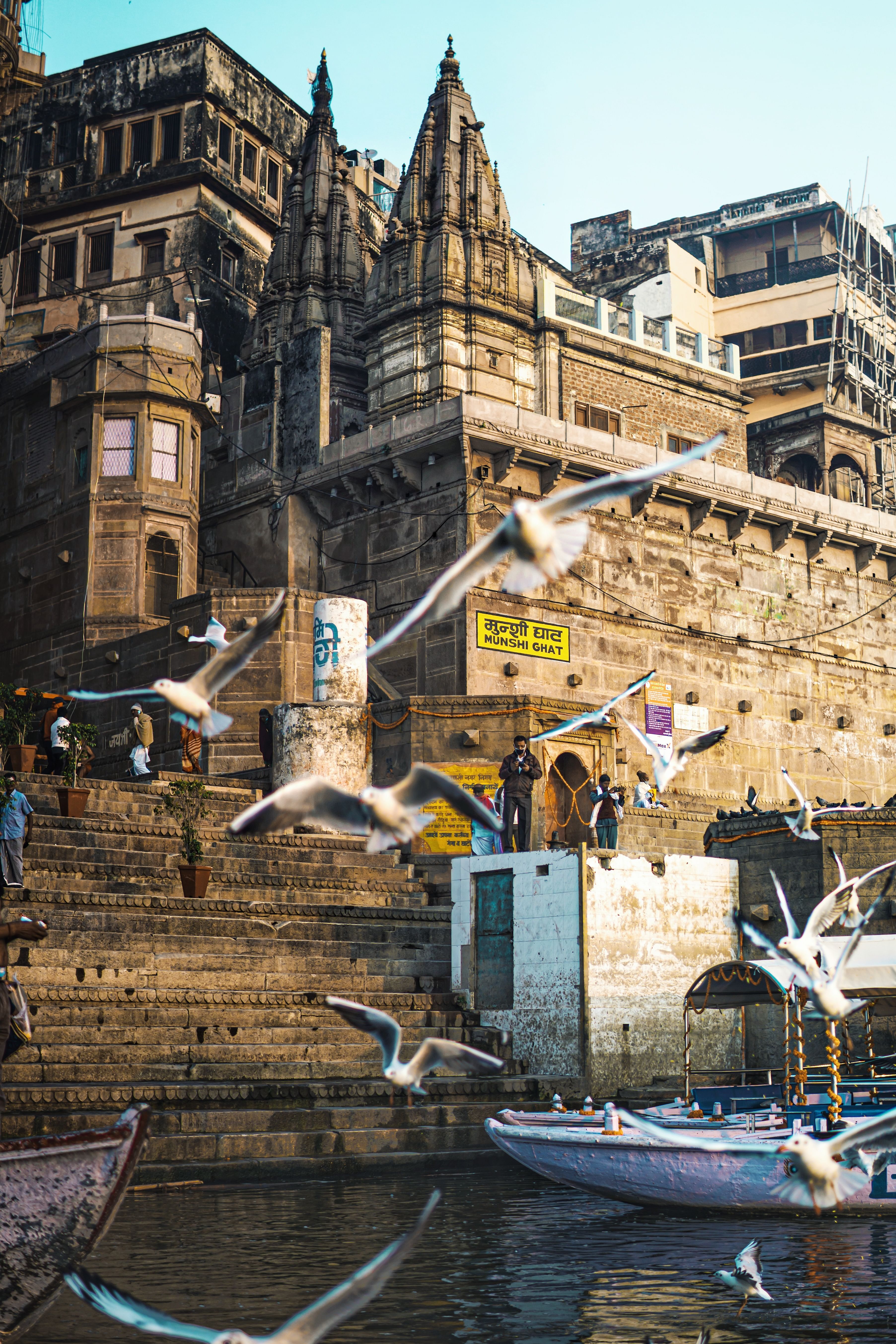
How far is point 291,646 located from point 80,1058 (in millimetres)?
15005

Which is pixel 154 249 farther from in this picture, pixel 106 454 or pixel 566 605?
pixel 566 605

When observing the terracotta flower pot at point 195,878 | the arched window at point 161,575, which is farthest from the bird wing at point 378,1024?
the arched window at point 161,575

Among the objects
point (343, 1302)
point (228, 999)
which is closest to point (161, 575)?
point (228, 999)

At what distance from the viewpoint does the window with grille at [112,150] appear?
142ft

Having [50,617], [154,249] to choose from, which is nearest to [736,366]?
[154,249]

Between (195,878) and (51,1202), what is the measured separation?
30.9 feet

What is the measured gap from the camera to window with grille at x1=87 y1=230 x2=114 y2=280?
4300cm

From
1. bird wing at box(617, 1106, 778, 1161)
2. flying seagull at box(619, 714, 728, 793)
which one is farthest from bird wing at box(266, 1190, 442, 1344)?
flying seagull at box(619, 714, 728, 793)

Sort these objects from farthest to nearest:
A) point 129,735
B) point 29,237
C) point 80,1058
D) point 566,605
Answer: point 29,237
point 566,605
point 129,735
point 80,1058

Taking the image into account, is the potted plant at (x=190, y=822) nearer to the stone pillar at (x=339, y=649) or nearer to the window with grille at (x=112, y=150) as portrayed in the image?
the stone pillar at (x=339, y=649)

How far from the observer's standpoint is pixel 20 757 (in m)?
21.3

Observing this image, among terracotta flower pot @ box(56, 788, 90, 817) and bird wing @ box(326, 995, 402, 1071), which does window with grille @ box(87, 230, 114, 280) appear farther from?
bird wing @ box(326, 995, 402, 1071)

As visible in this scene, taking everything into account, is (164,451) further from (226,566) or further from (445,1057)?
(445,1057)

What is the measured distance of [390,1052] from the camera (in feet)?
Answer: 19.1
